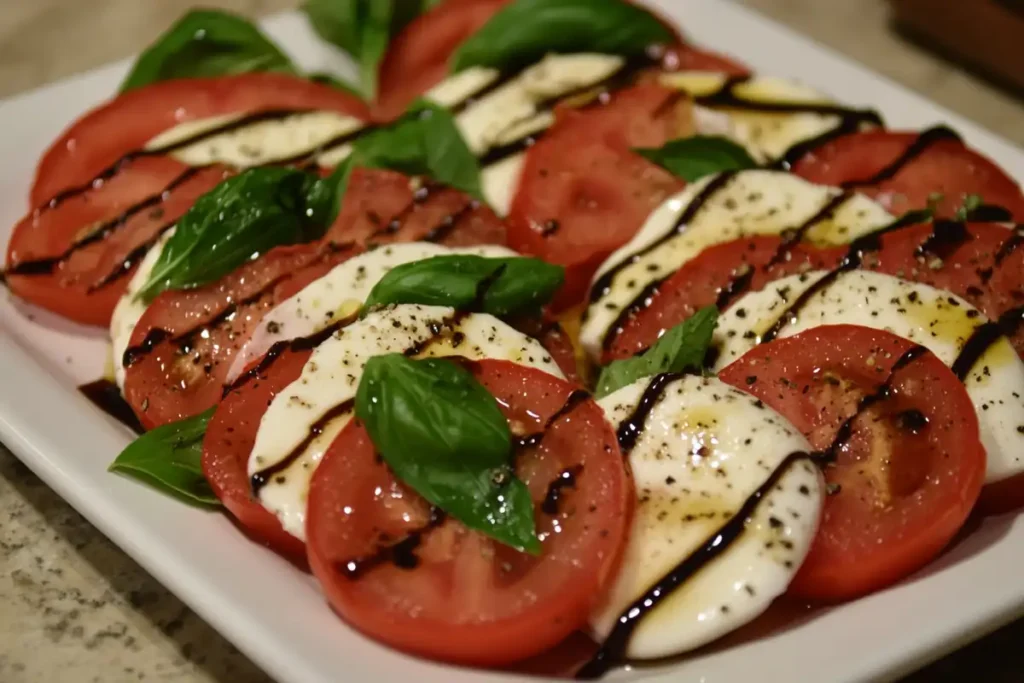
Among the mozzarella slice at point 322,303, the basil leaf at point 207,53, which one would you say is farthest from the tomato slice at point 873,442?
the basil leaf at point 207,53

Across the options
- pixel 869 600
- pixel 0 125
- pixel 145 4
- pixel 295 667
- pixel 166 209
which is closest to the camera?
pixel 295 667

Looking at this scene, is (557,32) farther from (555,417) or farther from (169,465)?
(169,465)

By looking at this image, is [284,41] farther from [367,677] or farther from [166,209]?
[367,677]

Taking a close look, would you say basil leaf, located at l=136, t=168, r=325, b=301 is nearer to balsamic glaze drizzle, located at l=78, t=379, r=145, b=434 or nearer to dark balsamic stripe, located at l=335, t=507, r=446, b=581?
balsamic glaze drizzle, located at l=78, t=379, r=145, b=434

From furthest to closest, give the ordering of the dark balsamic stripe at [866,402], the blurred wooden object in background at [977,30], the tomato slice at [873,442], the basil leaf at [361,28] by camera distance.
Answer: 1. the blurred wooden object in background at [977,30]
2. the basil leaf at [361,28]
3. the dark balsamic stripe at [866,402]
4. the tomato slice at [873,442]

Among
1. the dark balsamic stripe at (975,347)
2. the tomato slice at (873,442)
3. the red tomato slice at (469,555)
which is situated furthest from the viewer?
the dark balsamic stripe at (975,347)

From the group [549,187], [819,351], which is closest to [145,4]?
[549,187]

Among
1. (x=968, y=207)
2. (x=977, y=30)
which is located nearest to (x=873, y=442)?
(x=968, y=207)

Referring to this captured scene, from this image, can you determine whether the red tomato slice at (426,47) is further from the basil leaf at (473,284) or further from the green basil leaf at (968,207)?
the green basil leaf at (968,207)
